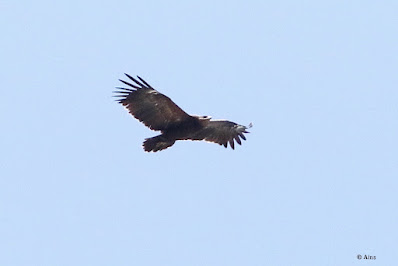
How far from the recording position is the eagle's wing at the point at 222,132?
15023 millimetres

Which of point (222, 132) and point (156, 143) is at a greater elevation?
point (222, 132)

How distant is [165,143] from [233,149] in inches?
64.6

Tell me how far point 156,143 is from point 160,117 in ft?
1.62

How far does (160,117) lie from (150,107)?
0.28m

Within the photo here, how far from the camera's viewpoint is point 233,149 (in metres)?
15.5

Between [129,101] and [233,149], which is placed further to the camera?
[233,149]

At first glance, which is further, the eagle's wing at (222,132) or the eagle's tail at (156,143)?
the eagle's wing at (222,132)

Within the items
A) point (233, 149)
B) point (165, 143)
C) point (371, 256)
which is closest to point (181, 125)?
point (165, 143)

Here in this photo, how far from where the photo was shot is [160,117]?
1453cm

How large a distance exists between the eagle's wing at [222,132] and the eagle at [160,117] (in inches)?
1.0

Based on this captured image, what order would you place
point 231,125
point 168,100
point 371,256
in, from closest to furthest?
1. point 371,256
2. point 168,100
3. point 231,125

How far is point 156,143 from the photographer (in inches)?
569

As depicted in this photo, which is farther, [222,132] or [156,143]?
[222,132]

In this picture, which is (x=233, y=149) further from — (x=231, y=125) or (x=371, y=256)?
(x=371, y=256)
